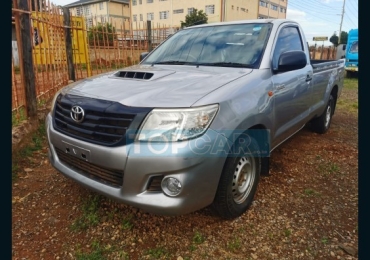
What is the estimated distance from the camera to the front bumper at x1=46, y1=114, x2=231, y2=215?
1.94 metres

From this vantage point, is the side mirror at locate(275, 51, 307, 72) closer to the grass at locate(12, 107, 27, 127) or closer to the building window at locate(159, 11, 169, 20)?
the grass at locate(12, 107, 27, 127)

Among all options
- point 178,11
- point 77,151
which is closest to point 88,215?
point 77,151

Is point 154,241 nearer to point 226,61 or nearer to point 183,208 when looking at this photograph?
point 183,208

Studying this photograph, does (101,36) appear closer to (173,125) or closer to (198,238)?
(173,125)

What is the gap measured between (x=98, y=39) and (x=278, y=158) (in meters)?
6.23

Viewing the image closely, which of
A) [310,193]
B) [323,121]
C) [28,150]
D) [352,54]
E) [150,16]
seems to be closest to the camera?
[310,193]

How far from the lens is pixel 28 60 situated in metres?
4.26

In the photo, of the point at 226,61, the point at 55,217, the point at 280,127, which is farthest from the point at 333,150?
the point at 55,217

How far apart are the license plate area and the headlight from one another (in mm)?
501

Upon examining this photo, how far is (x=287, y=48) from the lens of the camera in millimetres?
3461

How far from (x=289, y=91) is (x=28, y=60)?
374cm

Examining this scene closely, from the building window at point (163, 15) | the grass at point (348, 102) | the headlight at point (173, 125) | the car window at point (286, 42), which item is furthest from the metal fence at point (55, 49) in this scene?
the building window at point (163, 15)

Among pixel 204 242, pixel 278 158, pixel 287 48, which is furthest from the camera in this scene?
pixel 278 158

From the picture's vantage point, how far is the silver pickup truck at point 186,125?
1979 millimetres
